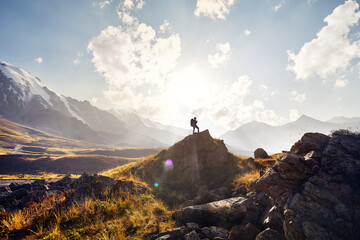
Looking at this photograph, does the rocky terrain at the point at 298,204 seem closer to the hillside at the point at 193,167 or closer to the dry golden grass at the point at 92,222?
the dry golden grass at the point at 92,222

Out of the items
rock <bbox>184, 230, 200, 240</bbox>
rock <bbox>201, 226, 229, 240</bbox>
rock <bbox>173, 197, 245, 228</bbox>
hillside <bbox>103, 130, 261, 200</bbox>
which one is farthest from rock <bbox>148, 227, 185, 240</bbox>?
hillside <bbox>103, 130, 261, 200</bbox>

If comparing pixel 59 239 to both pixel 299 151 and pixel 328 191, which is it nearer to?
pixel 328 191

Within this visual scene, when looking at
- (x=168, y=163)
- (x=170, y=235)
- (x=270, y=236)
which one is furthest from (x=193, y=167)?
(x=270, y=236)

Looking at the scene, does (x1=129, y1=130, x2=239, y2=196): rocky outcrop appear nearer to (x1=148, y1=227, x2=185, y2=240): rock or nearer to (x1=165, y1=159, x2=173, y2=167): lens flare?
(x1=165, y1=159, x2=173, y2=167): lens flare

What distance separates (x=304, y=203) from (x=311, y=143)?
284cm

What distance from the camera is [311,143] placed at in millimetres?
6730

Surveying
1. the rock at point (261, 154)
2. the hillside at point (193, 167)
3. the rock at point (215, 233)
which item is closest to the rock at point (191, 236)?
the rock at point (215, 233)

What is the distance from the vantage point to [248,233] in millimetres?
5453

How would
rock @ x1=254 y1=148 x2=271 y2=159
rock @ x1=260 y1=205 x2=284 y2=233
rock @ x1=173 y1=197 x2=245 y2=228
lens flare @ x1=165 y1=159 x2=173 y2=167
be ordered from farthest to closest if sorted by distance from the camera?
1. rock @ x1=254 y1=148 x2=271 y2=159
2. lens flare @ x1=165 y1=159 x2=173 y2=167
3. rock @ x1=173 y1=197 x2=245 y2=228
4. rock @ x1=260 y1=205 x2=284 y2=233

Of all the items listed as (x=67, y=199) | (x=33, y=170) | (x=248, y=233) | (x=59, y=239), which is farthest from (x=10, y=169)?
(x=248, y=233)

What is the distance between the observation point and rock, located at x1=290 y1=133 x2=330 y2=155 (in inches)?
259

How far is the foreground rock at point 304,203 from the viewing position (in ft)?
14.9

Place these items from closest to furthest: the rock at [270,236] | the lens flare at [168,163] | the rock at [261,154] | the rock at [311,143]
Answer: the rock at [270,236] < the rock at [311,143] < the lens flare at [168,163] < the rock at [261,154]

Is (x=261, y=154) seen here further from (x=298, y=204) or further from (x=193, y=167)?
(x=298, y=204)
